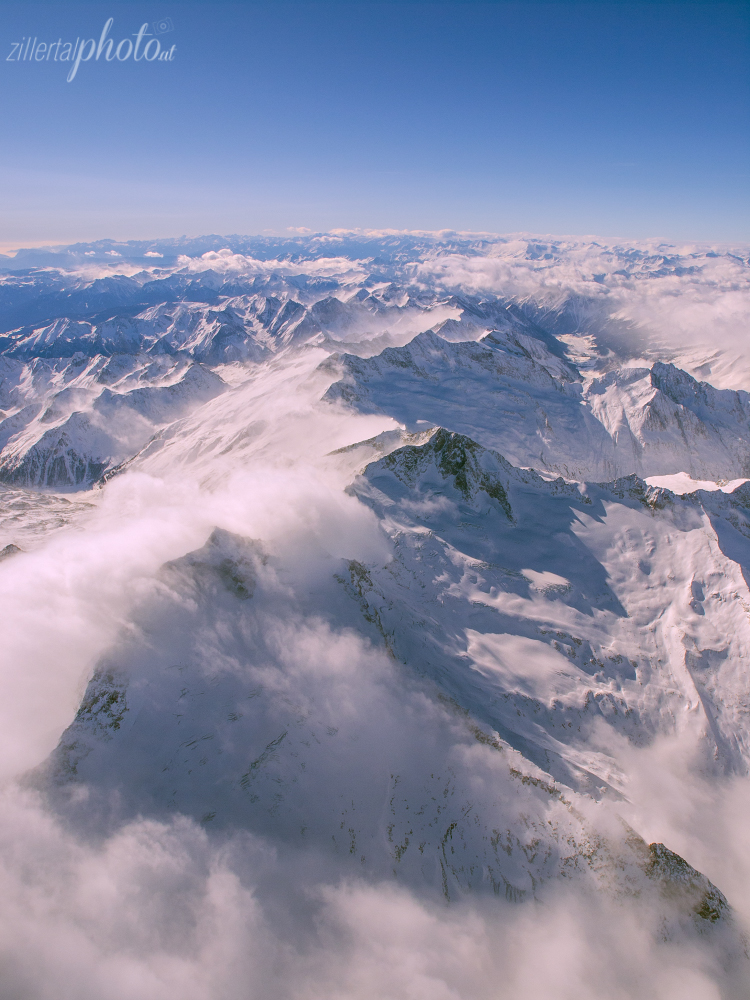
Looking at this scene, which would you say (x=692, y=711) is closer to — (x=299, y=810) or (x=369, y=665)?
(x=369, y=665)

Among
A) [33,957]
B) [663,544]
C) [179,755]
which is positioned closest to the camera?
[33,957]

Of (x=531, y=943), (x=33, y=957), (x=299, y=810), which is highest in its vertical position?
(x=33, y=957)

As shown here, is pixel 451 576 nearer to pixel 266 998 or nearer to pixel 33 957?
pixel 266 998

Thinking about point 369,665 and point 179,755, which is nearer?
point 179,755

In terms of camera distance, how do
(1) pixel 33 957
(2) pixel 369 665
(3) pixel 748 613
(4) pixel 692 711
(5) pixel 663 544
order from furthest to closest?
(5) pixel 663 544, (3) pixel 748 613, (4) pixel 692 711, (2) pixel 369 665, (1) pixel 33 957

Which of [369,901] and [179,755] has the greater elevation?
[179,755]

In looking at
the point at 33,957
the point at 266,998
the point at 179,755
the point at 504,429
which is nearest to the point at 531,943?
the point at 266,998

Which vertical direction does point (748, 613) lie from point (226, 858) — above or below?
above

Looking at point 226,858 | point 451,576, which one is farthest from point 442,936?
point 451,576

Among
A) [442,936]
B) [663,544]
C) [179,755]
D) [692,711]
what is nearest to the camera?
[442,936]
